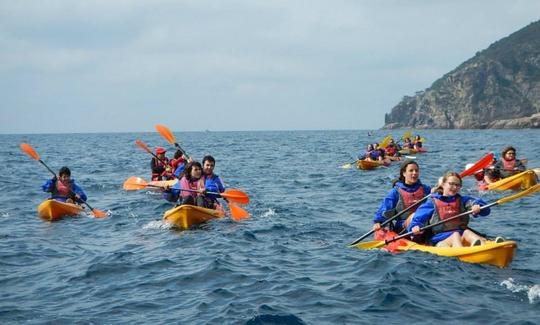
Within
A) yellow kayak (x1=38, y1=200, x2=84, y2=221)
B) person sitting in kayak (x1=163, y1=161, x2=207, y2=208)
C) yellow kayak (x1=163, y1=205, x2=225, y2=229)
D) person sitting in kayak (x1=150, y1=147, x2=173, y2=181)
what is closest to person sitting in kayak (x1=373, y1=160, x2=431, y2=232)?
yellow kayak (x1=163, y1=205, x2=225, y2=229)

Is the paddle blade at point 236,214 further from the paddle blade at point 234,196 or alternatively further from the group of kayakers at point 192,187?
the group of kayakers at point 192,187

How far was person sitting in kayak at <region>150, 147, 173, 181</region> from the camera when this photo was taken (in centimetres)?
2011

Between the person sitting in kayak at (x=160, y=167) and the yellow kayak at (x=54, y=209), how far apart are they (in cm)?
617

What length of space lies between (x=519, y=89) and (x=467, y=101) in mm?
11353

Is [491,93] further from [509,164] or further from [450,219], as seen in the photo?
A: [450,219]

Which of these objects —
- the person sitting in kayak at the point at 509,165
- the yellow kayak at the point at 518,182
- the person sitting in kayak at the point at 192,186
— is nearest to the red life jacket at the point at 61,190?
the person sitting in kayak at the point at 192,186

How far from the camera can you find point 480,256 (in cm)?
797

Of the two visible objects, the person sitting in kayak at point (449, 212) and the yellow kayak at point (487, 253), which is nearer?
the yellow kayak at point (487, 253)

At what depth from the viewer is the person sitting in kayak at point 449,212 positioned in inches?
342

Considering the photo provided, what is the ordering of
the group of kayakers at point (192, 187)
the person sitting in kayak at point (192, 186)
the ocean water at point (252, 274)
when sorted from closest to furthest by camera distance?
the ocean water at point (252, 274)
the person sitting in kayak at point (192, 186)
the group of kayakers at point (192, 187)

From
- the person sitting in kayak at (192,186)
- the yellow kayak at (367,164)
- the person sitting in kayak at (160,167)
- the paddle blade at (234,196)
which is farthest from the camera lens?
the yellow kayak at (367,164)

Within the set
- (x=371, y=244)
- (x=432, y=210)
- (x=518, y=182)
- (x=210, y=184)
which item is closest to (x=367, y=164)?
(x=518, y=182)

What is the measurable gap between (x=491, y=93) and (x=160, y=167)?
394 feet

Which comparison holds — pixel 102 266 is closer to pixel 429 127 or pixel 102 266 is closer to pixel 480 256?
pixel 480 256
